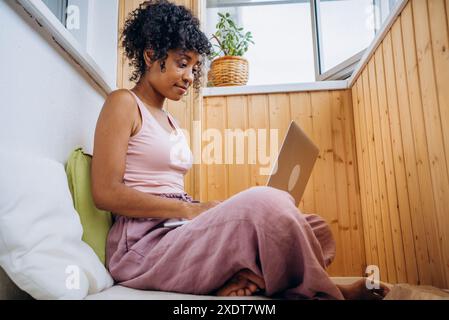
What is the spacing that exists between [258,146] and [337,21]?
81 cm

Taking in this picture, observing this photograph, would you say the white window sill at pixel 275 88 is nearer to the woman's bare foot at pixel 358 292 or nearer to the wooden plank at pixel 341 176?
the wooden plank at pixel 341 176

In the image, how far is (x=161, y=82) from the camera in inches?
42.2

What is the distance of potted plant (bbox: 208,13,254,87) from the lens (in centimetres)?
188

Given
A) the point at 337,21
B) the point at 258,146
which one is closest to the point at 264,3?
the point at 337,21

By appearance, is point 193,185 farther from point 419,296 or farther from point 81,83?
point 419,296

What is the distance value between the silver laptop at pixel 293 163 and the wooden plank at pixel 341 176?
55 centimetres

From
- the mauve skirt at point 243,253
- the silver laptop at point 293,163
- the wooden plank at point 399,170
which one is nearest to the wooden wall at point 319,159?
the wooden plank at point 399,170

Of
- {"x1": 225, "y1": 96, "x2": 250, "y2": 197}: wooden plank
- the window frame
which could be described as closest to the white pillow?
the window frame

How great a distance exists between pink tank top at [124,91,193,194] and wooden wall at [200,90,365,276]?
29.1 inches

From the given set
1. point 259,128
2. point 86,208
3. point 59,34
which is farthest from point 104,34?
point 86,208

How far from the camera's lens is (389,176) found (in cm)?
131

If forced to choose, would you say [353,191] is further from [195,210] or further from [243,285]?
[243,285]

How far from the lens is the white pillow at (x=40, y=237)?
602 mm

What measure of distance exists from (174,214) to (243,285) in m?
0.25
